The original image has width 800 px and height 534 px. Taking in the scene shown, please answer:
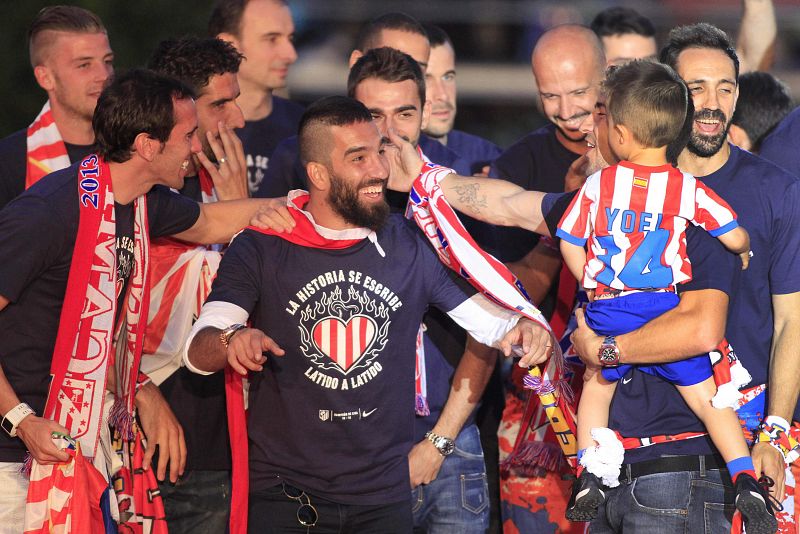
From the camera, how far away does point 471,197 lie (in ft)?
18.0

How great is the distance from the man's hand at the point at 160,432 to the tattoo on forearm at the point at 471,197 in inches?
64.7

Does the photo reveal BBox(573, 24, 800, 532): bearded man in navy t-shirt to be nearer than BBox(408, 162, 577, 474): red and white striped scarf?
Yes

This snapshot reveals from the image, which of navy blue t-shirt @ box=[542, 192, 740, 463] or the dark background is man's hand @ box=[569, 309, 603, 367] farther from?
the dark background

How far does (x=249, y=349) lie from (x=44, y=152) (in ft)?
7.37

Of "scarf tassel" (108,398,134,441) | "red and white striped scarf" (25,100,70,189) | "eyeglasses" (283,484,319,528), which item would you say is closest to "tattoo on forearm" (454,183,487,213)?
"eyeglasses" (283,484,319,528)

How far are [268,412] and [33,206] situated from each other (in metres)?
1.29

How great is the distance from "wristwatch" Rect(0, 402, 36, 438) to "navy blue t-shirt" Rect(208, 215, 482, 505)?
0.85m

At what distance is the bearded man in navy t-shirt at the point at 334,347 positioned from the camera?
5.09 meters

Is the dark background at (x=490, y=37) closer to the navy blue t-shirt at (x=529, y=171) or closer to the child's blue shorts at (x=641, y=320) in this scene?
the navy blue t-shirt at (x=529, y=171)

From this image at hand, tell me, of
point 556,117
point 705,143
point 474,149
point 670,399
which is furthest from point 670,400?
point 474,149

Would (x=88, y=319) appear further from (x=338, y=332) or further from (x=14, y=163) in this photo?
(x=14, y=163)

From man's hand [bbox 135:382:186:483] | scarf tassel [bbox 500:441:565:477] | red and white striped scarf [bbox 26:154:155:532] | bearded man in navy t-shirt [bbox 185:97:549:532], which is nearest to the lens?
red and white striped scarf [bbox 26:154:155:532]

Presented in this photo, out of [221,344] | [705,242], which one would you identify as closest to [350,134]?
[221,344]

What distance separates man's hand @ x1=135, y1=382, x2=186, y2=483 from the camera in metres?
5.52
